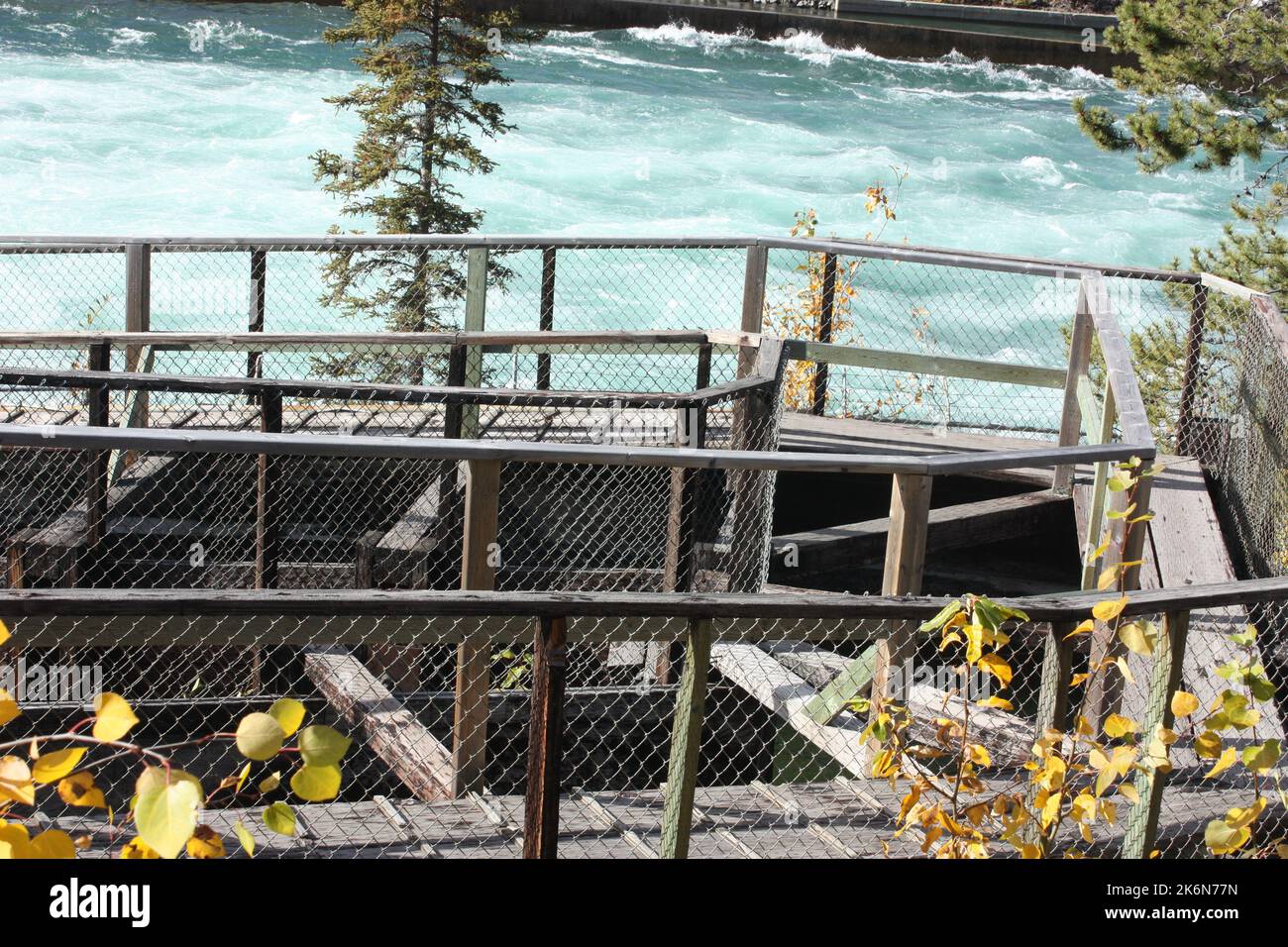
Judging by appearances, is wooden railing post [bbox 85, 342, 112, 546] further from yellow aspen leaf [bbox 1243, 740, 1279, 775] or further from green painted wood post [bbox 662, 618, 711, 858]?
yellow aspen leaf [bbox 1243, 740, 1279, 775]

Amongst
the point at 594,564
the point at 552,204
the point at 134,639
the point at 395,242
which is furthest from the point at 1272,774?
the point at 552,204

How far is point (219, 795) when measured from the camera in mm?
6230

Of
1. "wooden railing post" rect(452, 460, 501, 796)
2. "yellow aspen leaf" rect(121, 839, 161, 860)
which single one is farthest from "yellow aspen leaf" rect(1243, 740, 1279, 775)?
"wooden railing post" rect(452, 460, 501, 796)

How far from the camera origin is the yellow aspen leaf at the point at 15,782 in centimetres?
202

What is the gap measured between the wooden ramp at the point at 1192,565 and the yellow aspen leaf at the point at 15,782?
12.4 ft

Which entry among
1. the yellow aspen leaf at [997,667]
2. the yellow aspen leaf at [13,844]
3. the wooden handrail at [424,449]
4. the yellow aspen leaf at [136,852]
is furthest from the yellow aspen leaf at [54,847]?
the wooden handrail at [424,449]

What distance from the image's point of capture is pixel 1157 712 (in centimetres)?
387

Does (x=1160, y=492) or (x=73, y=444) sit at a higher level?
(x=73, y=444)

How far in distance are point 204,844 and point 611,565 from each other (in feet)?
14.9

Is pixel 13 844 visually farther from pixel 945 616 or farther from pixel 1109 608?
pixel 1109 608

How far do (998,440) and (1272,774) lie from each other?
431cm

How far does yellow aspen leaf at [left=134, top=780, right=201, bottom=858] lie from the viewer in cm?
187

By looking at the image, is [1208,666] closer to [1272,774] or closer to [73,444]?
[1272,774]

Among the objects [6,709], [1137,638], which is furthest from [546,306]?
[6,709]
